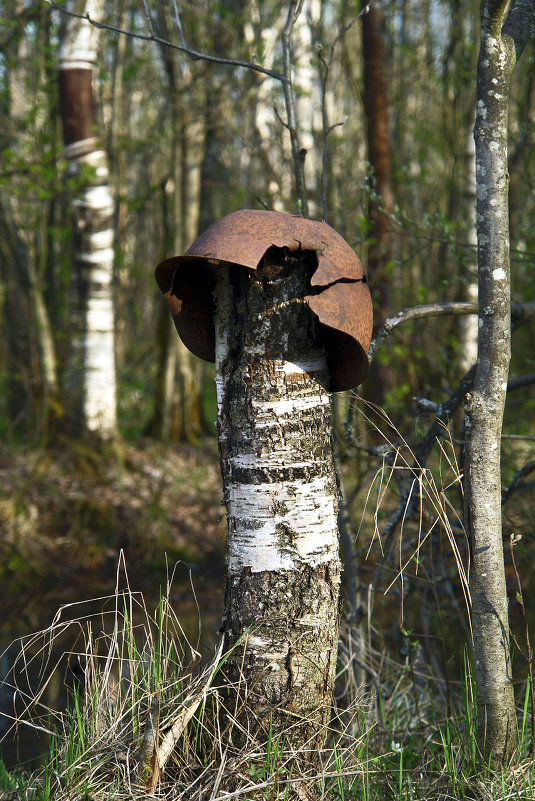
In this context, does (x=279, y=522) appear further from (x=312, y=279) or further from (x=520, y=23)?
(x=520, y=23)

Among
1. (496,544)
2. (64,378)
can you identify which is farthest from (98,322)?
(496,544)

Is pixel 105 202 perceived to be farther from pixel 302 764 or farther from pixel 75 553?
pixel 302 764

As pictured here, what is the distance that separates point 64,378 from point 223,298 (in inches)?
215

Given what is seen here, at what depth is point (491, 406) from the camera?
214 cm

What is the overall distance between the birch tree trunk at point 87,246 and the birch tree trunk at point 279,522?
5209 millimetres

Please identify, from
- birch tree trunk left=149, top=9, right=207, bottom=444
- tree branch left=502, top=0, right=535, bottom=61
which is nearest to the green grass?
tree branch left=502, top=0, right=535, bottom=61

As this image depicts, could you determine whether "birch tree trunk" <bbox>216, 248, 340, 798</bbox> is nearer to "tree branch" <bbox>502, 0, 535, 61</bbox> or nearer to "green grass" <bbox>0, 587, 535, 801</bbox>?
"green grass" <bbox>0, 587, 535, 801</bbox>

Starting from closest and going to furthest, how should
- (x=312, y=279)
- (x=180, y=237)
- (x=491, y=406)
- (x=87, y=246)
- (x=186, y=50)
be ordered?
1. (x=312, y=279)
2. (x=491, y=406)
3. (x=186, y=50)
4. (x=87, y=246)
5. (x=180, y=237)

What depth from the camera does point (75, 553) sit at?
6.25 m

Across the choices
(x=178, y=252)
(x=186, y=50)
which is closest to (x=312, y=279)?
(x=186, y=50)

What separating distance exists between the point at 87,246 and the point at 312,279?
5489 millimetres

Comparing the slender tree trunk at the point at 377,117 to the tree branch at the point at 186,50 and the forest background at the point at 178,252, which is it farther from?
the tree branch at the point at 186,50

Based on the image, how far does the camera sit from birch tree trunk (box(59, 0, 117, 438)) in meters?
6.81

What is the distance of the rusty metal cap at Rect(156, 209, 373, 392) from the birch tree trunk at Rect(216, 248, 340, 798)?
9 centimetres
